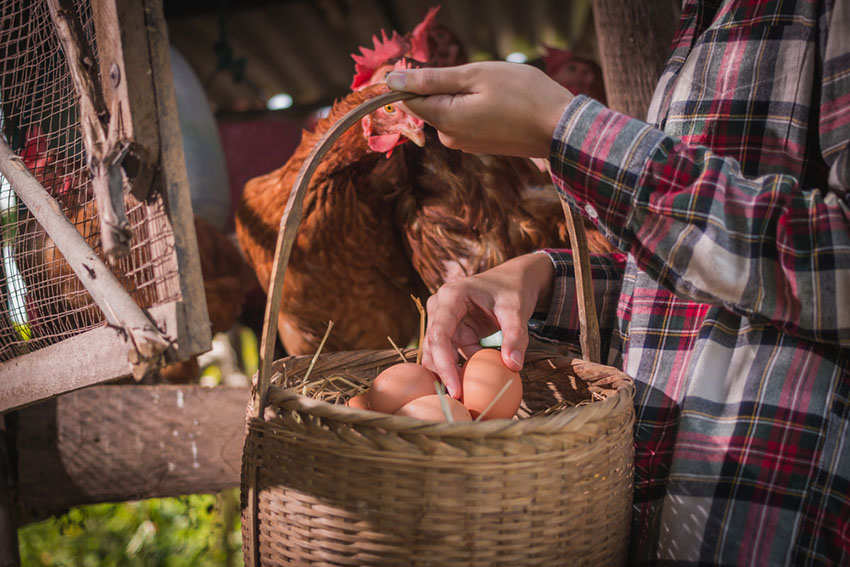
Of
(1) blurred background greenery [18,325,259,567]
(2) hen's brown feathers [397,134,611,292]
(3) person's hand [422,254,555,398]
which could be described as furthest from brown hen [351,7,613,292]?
(1) blurred background greenery [18,325,259,567]

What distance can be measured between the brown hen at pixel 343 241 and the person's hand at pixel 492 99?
0.85 meters

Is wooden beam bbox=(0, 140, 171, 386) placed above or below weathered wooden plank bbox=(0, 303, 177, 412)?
above

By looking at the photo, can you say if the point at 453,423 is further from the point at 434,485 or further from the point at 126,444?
the point at 126,444

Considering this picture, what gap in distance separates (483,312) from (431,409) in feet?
0.67

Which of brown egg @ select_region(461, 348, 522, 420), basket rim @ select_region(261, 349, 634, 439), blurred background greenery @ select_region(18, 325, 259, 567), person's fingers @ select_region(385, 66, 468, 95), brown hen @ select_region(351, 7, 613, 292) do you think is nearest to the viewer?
basket rim @ select_region(261, 349, 634, 439)

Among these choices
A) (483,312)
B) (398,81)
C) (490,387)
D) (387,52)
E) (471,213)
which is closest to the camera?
(398,81)

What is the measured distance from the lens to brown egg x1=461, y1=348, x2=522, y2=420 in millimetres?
803

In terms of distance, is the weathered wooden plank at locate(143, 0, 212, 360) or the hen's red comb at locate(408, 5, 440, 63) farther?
the hen's red comb at locate(408, 5, 440, 63)

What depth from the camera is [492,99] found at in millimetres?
658

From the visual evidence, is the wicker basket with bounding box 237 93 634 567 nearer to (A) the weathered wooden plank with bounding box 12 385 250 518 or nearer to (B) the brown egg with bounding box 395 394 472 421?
(B) the brown egg with bounding box 395 394 472 421

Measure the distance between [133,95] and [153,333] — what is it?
232mm

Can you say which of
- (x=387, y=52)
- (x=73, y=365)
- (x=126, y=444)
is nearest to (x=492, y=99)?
(x=73, y=365)

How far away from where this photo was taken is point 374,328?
1.78 metres

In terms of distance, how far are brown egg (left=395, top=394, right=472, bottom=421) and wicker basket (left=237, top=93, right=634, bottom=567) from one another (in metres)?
0.17
